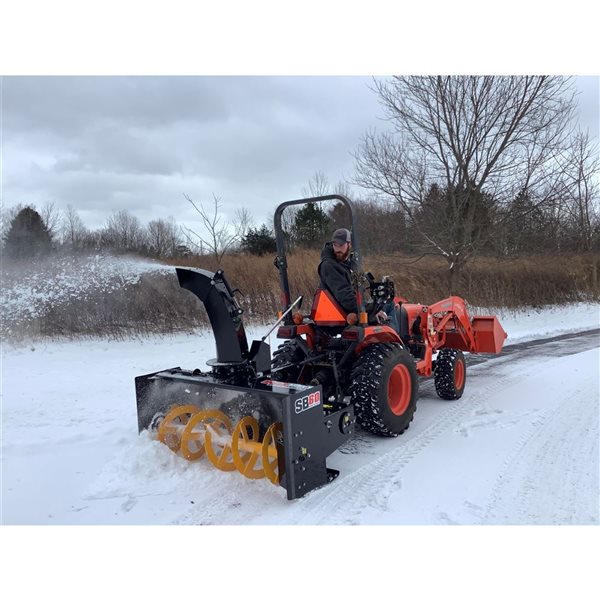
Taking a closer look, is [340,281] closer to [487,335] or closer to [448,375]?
[448,375]

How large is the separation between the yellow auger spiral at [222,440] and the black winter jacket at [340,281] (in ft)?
4.99

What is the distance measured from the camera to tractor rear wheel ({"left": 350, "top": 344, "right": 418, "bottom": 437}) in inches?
165

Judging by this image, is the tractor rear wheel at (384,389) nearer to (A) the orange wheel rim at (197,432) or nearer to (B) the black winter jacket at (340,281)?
(B) the black winter jacket at (340,281)

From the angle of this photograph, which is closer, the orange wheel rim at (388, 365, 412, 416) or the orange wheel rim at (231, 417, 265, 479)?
the orange wheel rim at (231, 417, 265, 479)

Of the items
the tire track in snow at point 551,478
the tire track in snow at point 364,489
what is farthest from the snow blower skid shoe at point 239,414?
the tire track in snow at point 551,478

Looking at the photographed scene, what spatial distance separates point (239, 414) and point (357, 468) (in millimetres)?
1034

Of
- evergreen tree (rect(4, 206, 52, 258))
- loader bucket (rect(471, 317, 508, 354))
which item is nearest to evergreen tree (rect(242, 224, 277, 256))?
evergreen tree (rect(4, 206, 52, 258))

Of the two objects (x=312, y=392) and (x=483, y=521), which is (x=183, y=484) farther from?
(x=483, y=521)

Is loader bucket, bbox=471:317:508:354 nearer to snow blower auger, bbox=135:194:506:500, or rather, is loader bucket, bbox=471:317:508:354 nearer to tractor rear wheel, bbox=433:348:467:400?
tractor rear wheel, bbox=433:348:467:400

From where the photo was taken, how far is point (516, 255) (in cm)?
1374

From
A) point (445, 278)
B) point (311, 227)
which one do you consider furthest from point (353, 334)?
point (445, 278)

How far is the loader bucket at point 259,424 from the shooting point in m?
3.35

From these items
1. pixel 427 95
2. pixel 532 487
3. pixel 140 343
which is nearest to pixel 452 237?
pixel 427 95

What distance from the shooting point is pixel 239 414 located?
3.82 metres
